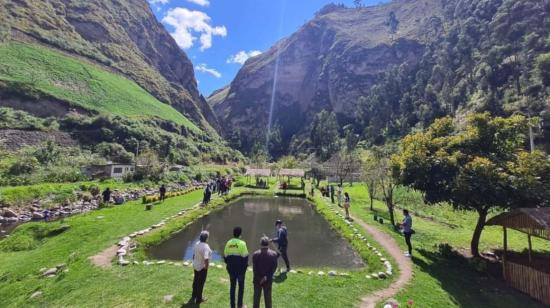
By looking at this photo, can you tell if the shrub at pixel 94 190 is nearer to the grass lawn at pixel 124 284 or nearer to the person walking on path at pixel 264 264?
the grass lawn at pixel 124 284

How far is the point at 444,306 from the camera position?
32.7 ft

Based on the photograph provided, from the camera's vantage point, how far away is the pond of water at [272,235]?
15.2m

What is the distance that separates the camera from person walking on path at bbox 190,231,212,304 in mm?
8781

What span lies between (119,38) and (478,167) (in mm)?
149855

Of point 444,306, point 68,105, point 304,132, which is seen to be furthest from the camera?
point 304,132

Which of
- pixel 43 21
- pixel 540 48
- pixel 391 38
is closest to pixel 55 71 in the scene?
pixel 43 21

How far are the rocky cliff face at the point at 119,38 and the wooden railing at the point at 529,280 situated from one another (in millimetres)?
115717

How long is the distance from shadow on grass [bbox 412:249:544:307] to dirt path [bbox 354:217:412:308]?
0.72 m

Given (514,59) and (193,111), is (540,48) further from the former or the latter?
(193,111)

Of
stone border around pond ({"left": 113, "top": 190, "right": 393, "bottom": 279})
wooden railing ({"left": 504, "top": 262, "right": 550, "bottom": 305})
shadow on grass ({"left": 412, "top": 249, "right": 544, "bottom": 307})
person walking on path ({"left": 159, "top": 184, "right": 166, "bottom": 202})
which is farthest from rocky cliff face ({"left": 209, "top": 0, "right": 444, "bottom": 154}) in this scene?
wooden railing ({"left": 504, "top": 262, "right": 550, "bottom": 305})

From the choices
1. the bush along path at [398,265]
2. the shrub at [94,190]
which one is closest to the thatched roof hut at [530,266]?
the bush along path at [398,265]

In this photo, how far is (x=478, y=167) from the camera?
1316 cm

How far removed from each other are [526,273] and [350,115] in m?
150

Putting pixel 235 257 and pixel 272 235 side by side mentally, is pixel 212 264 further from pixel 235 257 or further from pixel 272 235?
pixel 272 235
